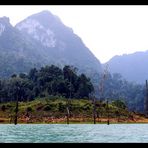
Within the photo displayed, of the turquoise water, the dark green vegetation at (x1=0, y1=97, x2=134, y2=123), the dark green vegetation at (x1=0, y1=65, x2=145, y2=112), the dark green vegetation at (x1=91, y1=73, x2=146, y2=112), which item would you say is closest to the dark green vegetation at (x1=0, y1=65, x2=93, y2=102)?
the dark green vegetation at (x1=0, y1=65, x2=145, y2=112)

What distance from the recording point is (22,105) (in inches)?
3735

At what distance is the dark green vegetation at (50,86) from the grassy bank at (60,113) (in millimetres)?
9397

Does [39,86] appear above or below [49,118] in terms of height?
above

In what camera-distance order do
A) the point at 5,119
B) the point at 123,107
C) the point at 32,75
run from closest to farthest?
the point at 5,119, the point at 123,107, the point at 32,75

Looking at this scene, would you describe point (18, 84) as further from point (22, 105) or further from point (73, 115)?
point (73, 115)

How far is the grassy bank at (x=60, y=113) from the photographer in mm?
89438

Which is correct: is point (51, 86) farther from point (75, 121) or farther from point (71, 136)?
point (71, 136)

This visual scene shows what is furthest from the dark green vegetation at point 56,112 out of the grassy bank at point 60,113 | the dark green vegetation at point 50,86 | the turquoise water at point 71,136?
the turquoise water at point 71,136

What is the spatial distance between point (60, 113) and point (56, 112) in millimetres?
1285
